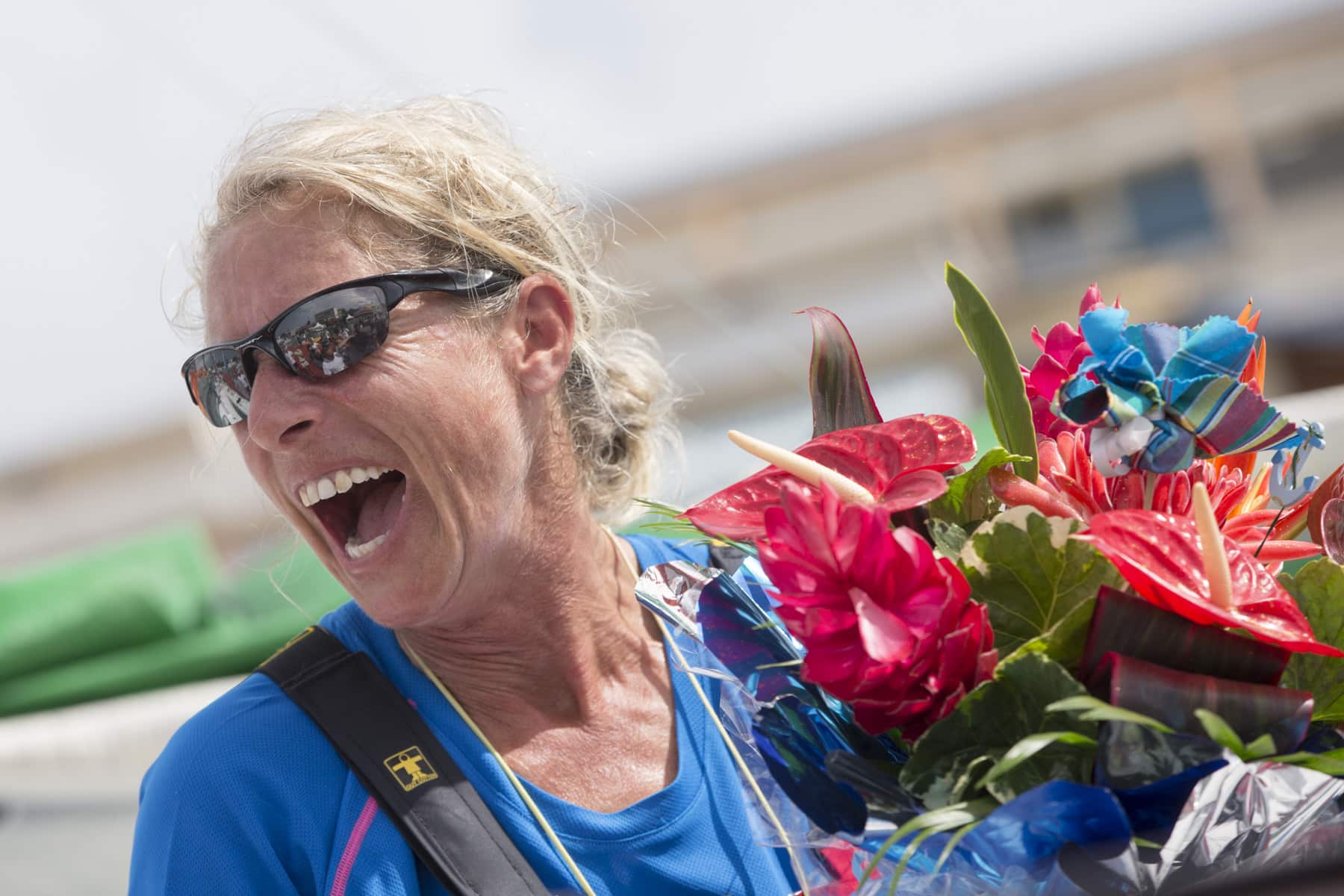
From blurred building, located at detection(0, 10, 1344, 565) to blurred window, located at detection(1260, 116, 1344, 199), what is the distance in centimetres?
2

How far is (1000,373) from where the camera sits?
0.90 metres

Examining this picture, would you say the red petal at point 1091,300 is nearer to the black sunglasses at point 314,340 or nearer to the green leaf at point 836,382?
the green leaf at point 836,382

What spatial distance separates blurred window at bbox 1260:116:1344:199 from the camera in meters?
13.6

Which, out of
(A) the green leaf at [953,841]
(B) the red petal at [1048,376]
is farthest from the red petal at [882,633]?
(B) the red petal at [1048,376]

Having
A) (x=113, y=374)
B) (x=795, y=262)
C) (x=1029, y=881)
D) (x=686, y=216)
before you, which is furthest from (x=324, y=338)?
(x=795, y=262)

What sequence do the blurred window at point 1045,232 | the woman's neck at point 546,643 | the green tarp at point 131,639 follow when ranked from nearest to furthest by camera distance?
the woman's neck at point 546,643 → the green tarp at point 131,639 → the blurred window at point 1045,232

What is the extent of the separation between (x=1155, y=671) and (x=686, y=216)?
11.3 meters

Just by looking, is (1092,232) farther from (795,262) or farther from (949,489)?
(949,489)

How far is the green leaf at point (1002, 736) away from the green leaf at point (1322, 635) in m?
0.19

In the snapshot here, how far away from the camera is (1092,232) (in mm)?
13719

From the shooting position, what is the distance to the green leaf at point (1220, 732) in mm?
676

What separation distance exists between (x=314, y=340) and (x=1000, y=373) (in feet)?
2.51

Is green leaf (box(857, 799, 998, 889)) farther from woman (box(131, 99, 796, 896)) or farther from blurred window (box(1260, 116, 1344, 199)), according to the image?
blurred window (box(1260, 116, 1344, 199))

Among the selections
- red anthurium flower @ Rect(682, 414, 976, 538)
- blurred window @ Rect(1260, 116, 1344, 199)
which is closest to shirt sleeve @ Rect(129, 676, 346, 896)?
red anthurium flower @ Rect(682, 414, 976, 538)
